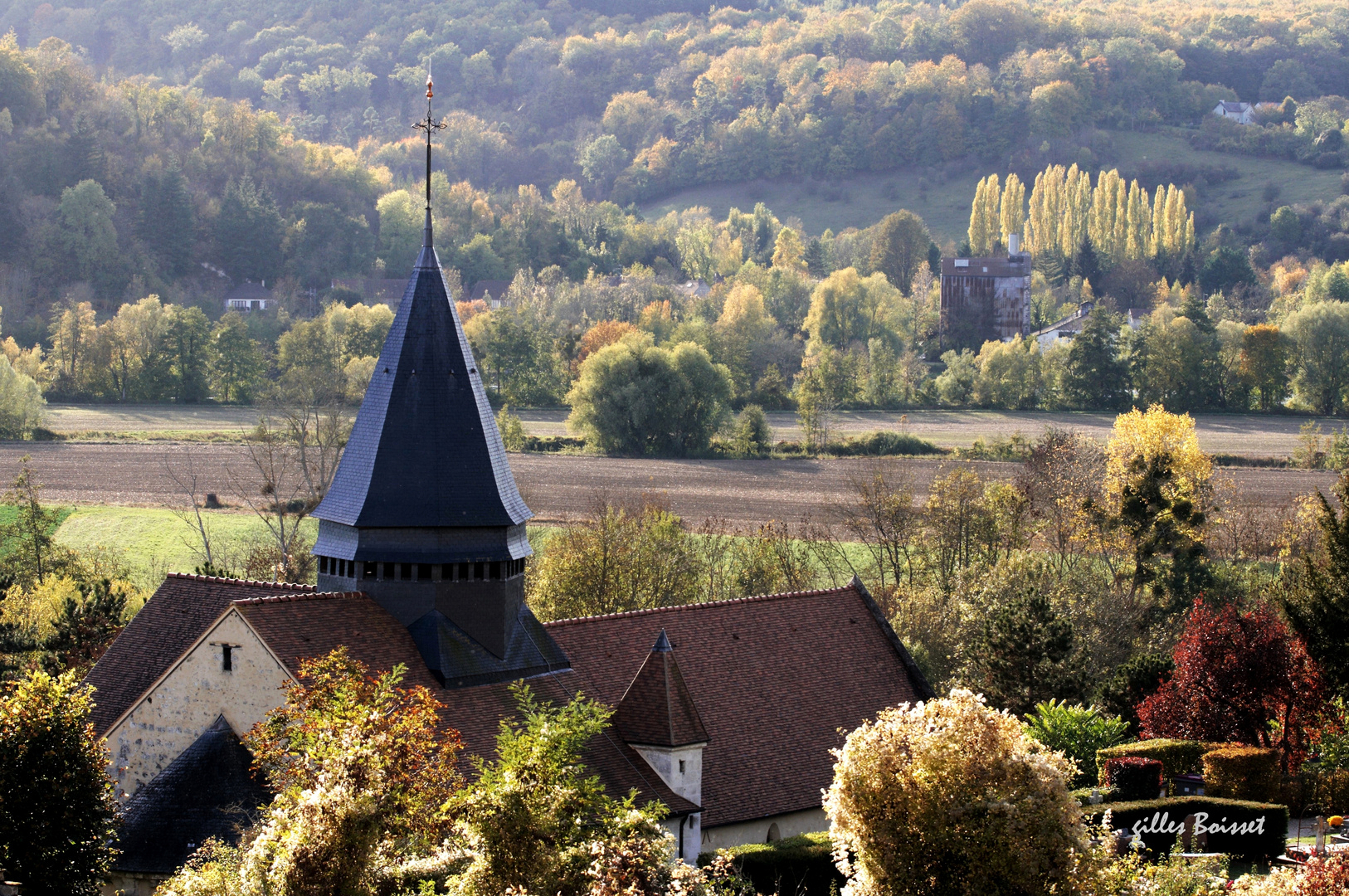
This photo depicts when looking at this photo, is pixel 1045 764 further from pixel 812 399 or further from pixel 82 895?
pixel 812 399

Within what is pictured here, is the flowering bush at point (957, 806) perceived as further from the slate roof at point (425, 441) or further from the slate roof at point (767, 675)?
the slate roof at point (425, 441)

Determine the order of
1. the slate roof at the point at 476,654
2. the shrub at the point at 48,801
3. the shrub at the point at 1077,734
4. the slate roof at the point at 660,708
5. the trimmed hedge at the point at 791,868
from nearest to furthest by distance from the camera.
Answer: the shrub at the point at 48,801 < the trimmed hedge at the point at 791,868 < the slate roof at the point at 476,654 < the slate roof at the point at 660,708 < the shrub at the point at 1077,734

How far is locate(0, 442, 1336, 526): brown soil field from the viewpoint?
62531 millimetres

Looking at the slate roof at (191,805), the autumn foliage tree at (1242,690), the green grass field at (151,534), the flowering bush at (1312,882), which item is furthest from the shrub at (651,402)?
the flowering bush at (1312,882)

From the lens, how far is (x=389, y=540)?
78.4 feet

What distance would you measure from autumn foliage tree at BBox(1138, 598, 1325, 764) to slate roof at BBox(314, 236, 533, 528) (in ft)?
51.0

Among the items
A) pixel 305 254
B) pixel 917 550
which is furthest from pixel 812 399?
pixel 305 254

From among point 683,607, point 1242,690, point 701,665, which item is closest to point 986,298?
point 1242,690

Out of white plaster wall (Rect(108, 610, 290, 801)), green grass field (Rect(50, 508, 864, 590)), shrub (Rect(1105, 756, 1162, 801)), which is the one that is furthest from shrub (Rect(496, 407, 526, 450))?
white plaster wall (Rect(108, 610, 290, 801))

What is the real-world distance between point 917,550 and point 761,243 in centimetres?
14135

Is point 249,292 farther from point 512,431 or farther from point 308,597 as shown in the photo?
point 308,597

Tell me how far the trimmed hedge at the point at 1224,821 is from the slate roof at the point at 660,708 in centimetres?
678

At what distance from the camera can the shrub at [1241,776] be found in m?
27.1

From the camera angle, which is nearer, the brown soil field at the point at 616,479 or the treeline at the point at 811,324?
the brown soil field at the point at 616,479
